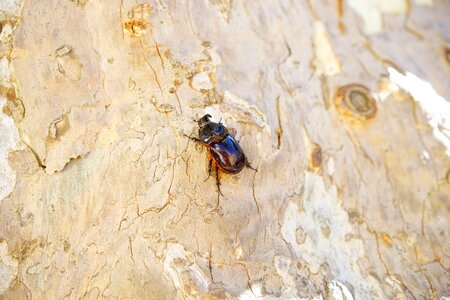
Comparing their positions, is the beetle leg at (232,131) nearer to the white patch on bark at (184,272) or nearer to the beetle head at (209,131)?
the beetle head at (209,131)

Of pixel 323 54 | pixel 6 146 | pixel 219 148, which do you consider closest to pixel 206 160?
pixel 219 148

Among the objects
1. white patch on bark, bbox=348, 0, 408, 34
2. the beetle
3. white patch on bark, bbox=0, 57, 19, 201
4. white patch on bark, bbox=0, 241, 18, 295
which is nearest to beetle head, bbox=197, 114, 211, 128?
the beetle

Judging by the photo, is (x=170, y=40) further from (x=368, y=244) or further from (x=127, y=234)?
(x=368, y=244)

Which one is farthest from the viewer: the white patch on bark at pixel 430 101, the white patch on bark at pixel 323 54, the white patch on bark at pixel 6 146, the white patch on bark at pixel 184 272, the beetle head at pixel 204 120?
the white patch on bark at pixel 323 54

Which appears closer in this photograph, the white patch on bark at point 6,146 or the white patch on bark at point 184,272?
the white patch on bark at point 184,272

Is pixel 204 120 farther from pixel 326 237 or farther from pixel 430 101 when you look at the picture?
pixel 430 101

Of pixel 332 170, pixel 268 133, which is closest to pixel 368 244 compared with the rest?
pixel 332 170

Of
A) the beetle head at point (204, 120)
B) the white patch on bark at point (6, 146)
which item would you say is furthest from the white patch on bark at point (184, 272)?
the white patch on bark at point (6, 146)
